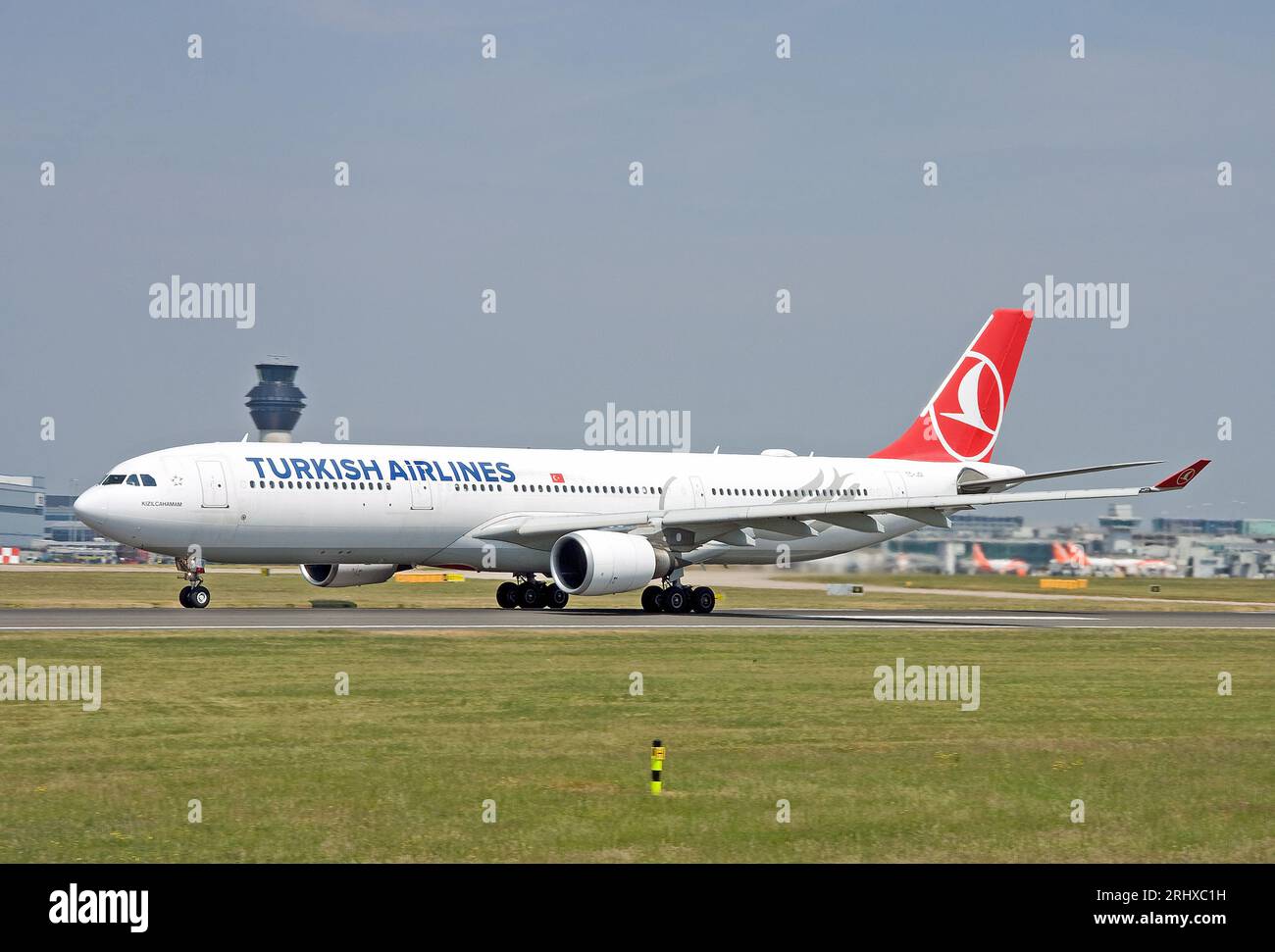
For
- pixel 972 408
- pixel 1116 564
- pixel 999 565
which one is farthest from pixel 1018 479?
pixel 1116 564

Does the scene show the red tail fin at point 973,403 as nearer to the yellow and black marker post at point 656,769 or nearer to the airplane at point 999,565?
the airplane at point 999,565

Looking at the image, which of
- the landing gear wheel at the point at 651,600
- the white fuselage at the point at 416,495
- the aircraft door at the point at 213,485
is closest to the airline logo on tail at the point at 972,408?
the white fuselage at the point at 416,495

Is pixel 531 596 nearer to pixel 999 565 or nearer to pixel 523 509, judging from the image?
pixel 523 509

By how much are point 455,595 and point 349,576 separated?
30.5 ft

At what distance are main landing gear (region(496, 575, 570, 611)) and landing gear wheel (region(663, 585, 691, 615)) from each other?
3.53m

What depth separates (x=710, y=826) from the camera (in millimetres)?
14805

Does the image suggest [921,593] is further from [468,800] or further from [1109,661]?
[468,800]

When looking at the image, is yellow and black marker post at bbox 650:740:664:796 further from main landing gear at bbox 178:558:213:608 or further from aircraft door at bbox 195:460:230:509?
main landing gear at bbox 178:558:213:608

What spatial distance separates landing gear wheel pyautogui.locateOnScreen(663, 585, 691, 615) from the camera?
156ft

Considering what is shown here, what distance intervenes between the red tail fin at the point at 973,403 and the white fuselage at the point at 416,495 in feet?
11.1

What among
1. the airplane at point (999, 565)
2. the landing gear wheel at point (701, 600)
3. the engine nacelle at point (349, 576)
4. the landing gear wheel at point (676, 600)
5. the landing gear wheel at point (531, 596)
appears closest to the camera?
the landing gear wheel at point (676, 600)

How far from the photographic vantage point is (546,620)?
41250 millimetres

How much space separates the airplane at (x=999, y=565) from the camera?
8387 cm
